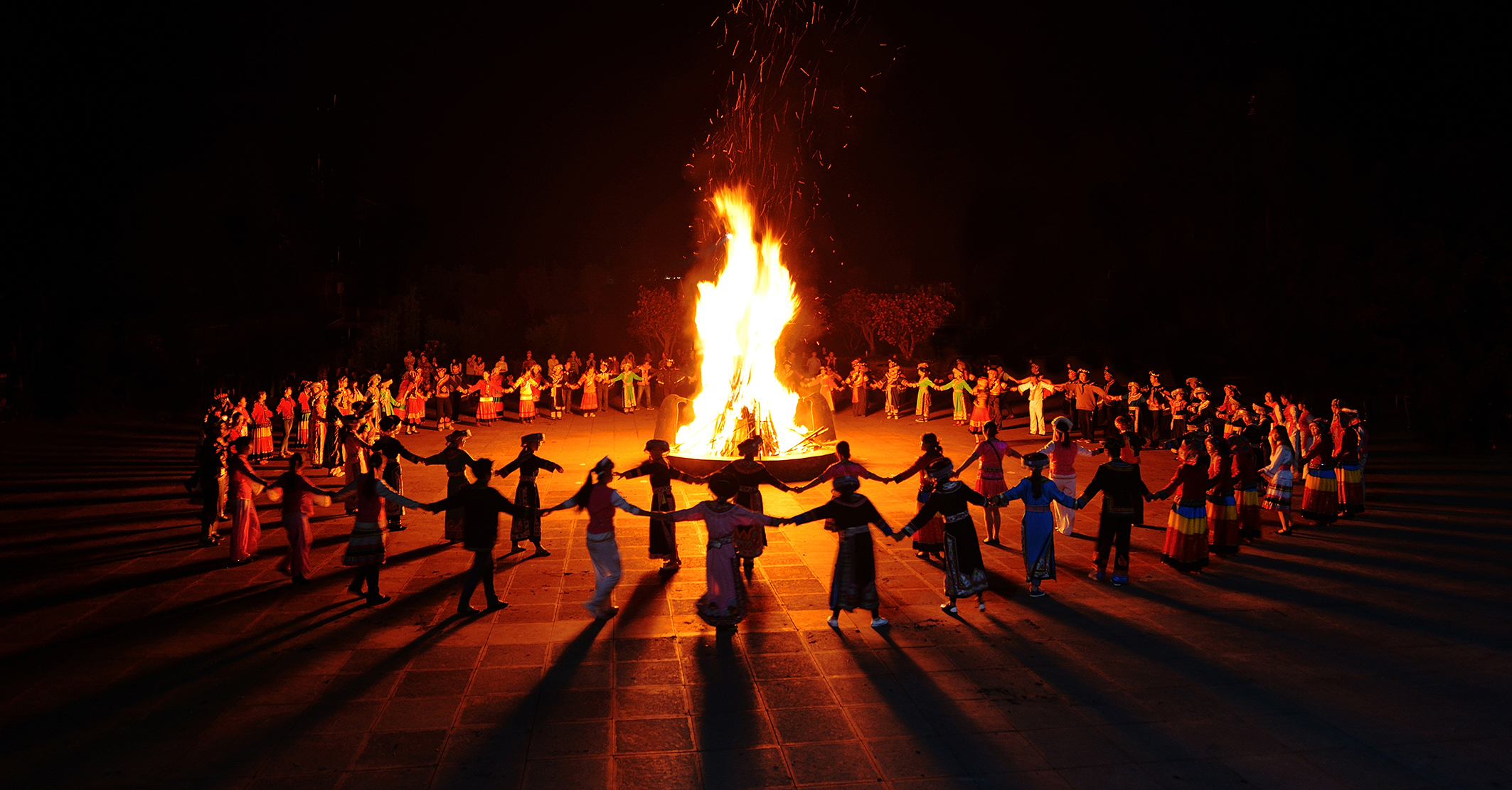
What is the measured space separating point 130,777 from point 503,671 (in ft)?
7.74

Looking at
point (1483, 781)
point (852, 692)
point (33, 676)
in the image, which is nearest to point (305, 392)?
point (33, 676)

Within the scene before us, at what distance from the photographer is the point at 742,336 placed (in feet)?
59.3

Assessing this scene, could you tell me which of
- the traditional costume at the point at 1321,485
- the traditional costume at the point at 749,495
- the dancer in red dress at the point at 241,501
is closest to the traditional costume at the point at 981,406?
the traditional costume at the point at 1321,485

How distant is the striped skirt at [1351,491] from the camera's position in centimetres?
1255

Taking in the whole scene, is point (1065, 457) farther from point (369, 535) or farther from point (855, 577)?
point (369, 535)

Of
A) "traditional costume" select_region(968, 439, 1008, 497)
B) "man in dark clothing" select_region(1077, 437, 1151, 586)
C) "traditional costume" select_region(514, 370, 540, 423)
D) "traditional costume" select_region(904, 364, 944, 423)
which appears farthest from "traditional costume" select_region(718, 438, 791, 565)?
"traditional costume" select_region(904, 364, 944, 423)

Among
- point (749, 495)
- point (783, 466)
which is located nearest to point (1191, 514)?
point (749, 495)

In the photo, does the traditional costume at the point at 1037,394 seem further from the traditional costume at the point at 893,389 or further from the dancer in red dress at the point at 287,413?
the dancer in red dress at the point at 287,413

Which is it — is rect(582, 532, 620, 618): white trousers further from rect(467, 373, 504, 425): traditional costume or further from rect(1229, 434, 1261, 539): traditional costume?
rect(467, 373, 504, 425): traditional costume

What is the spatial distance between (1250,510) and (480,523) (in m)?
9.09

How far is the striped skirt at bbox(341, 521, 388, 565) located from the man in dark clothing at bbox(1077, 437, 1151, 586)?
6934 millimetres

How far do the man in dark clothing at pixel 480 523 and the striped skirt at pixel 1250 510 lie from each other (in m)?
8.70

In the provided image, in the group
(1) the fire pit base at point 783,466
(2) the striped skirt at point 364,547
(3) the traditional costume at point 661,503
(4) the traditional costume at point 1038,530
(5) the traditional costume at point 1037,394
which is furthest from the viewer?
(5) the traditional costume at point 1037,394

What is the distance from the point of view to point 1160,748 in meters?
5.49
